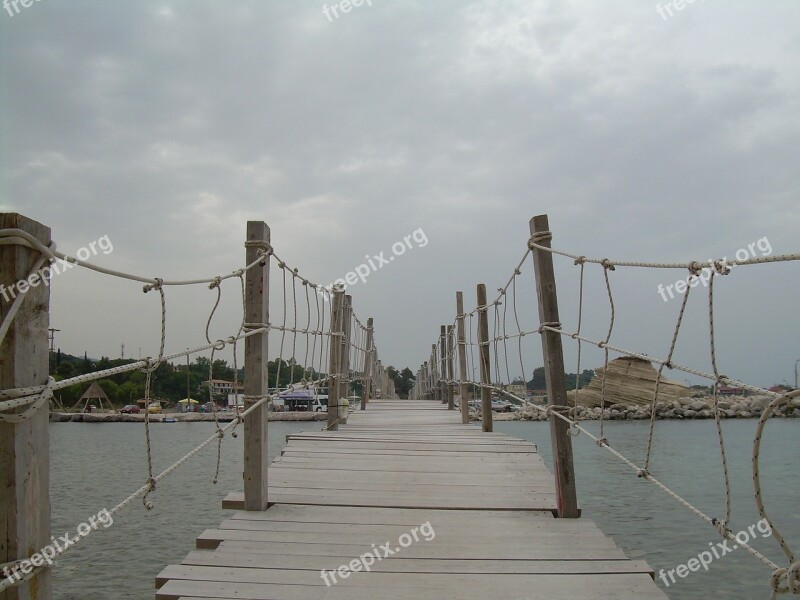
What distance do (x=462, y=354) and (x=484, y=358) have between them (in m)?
1.46

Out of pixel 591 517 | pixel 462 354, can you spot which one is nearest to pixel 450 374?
pixel 462 354

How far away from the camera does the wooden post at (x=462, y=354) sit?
6.74 m

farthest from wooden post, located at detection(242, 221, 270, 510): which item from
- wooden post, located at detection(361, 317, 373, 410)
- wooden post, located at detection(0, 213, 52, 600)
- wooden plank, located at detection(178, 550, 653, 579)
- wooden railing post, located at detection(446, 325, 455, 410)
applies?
wooden post, located at detection(361, 317, 373, 410)

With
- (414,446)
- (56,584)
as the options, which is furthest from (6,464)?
(56,584)

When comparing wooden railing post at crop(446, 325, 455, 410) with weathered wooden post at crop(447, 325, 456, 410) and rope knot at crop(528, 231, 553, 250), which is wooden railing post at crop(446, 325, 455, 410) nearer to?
weathered wooden post at crop(447, 325, 456, 410)

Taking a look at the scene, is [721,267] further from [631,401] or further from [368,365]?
[631,401]

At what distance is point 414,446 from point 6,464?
11.4 ft

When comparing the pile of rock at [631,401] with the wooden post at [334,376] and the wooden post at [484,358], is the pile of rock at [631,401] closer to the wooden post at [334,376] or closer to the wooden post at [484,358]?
the wooden post at [484,358]

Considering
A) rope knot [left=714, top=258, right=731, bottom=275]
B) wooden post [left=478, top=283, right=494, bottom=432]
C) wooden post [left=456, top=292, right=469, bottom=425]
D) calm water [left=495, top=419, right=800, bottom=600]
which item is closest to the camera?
rope knot [left=714, top=258, right=731, bottom=275]

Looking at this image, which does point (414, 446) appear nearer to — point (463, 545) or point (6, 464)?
point (463, 545)

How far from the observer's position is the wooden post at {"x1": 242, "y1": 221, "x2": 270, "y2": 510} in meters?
3.07

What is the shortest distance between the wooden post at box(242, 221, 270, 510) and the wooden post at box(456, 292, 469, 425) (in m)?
3.82

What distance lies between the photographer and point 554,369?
3166 millimetres

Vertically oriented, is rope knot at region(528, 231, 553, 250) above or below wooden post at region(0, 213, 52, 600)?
above
